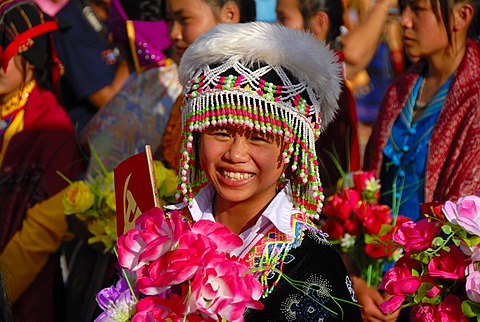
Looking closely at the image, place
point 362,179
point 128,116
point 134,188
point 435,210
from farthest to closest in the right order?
point 128,116 < point 362,179 < point 435,210 < point 134,188

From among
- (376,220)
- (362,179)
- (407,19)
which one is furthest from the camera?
(407,19)

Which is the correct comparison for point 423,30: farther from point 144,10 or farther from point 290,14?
point 144,10

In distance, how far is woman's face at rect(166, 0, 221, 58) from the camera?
4.60m

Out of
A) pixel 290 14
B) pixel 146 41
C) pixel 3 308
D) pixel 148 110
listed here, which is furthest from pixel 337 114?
pixel 3 308

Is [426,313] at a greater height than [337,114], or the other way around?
[426,313]

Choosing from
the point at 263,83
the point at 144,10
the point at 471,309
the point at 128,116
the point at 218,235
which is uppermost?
the point at 263,83

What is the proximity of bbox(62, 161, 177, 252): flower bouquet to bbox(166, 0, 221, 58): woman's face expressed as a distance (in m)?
0.62

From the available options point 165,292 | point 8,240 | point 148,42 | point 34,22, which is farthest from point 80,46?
point 165,292

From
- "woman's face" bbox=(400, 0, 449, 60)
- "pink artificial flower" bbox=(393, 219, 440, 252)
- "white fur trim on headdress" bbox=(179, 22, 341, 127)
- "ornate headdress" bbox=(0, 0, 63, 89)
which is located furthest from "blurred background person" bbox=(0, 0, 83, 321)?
"pink artificial flower" bbox=(393, 219, 440, 252)

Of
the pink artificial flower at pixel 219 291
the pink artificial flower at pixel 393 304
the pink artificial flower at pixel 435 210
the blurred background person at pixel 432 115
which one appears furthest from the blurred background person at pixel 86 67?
the pink artificial flower at pixel 219 291

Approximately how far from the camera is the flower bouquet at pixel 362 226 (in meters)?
3.74

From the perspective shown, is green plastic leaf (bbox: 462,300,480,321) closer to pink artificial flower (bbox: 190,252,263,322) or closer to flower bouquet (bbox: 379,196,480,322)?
flower bouquet (bbox: 379,196,480,322)

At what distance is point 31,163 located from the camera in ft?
15.3

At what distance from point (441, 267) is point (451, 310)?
0.41 ft
